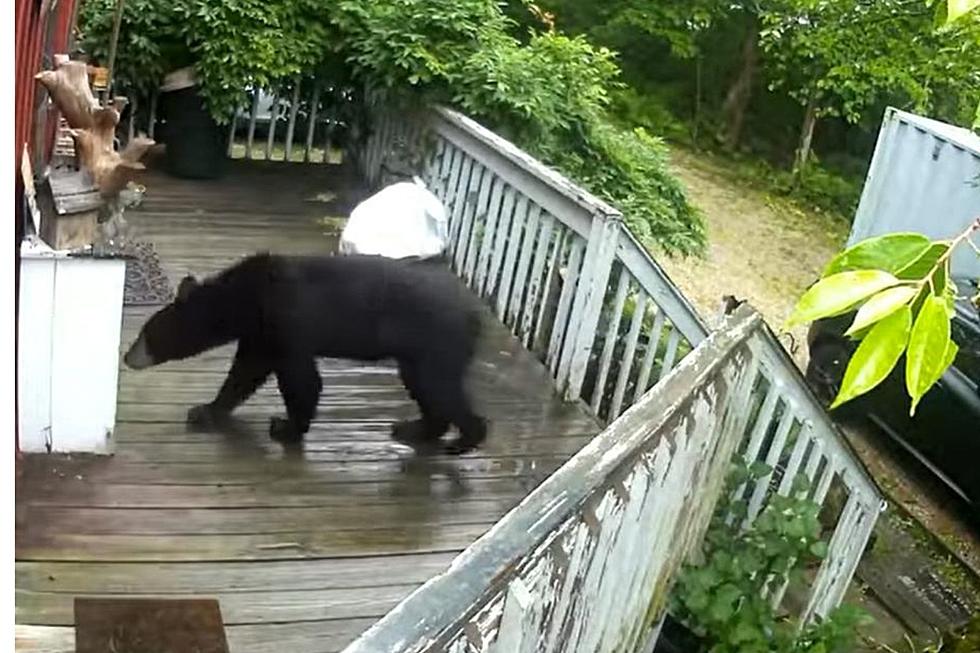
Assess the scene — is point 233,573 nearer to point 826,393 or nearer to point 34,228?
point 34,228

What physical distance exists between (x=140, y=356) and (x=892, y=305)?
335cm

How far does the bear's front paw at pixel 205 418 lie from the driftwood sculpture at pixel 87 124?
71 cm

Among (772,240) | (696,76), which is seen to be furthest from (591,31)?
(772,240)

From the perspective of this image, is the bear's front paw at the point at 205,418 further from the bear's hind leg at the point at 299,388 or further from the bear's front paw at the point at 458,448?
the bear's front paw at the point at 458,448

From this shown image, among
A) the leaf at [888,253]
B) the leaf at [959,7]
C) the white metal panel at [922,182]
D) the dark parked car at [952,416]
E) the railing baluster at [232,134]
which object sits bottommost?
the dark parked car at [952,416]

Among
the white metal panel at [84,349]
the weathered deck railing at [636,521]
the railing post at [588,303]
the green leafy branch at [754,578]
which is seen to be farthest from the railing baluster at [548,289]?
the white metal panel at [84,349]

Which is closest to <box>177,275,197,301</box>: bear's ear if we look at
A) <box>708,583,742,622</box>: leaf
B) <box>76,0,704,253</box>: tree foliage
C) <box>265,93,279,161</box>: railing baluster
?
<box>708,583,742,622</box>: leaf

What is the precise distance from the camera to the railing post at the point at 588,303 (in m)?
4.25

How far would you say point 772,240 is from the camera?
1165 centimetres

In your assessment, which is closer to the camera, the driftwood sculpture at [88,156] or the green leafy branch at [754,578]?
the green leafy branch at [754,578]

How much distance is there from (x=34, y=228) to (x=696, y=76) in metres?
10.9

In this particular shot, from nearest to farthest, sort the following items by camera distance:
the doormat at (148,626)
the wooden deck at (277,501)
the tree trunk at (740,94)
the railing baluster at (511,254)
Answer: the doormat at (148,626), the wooden deck at (277,501), the railing baluster at (511,254), the tree trunk at (740,94)

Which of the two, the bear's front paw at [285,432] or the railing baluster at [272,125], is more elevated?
the railing baluster at [272,125]

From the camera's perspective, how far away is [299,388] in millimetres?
3748
